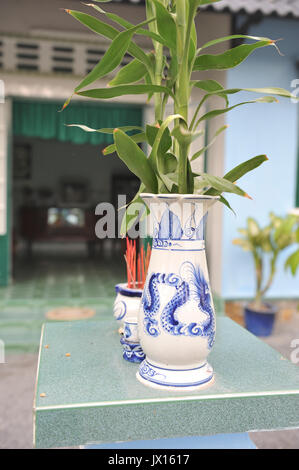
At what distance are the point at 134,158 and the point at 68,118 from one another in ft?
12.9

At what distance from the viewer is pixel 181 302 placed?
3.18 ft

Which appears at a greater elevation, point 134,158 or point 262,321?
point 134,158

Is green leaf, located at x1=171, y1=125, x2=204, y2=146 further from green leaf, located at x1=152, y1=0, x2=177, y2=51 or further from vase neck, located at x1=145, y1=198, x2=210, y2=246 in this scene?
green leaf, located at x1=152, y1=0, x2=177, y2=51

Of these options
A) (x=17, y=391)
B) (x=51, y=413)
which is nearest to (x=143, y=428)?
(x=51, y=413)

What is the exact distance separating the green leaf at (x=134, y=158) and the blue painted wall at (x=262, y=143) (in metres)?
3.37

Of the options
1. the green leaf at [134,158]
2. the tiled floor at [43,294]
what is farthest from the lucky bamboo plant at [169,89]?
the tiled floor at [43,294]

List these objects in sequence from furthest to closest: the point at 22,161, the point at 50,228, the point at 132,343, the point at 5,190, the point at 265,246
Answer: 1. the point at 22,161
2. the point at 50,228
3. the point at 5,190
4. the point at 265,246
5. the point at 132,343

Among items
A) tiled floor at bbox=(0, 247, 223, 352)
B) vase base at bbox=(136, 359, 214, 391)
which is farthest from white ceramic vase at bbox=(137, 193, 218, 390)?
tiled floor at bbox=(0, 247, 223, 352)

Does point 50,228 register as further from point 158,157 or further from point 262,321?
point 158,157

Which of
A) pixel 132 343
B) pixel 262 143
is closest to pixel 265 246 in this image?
pixel 262 143

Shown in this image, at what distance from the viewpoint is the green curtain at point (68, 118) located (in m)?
4.54

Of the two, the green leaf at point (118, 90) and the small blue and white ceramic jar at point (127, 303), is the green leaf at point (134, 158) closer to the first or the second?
the green leaf at point (118, 90)

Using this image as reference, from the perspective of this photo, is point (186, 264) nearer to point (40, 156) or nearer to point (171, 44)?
point (171, 44)

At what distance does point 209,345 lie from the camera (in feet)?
3.30
